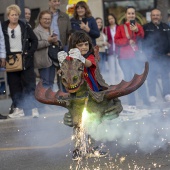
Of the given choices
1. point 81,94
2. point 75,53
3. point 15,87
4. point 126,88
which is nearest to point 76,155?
point 81,94

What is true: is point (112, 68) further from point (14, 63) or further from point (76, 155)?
point (76, 155)

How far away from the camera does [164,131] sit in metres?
8.99

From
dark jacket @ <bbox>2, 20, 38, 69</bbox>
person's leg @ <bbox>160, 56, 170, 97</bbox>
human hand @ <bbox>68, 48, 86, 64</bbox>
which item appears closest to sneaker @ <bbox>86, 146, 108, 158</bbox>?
human hand @ <bbox>68, 48, 86, 64</bbox>

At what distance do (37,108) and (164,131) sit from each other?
3104mm

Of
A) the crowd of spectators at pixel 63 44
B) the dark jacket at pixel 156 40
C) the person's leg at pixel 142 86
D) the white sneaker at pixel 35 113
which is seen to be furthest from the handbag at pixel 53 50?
the dark jacket at pixel 156 40

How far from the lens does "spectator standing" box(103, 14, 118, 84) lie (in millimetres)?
14499

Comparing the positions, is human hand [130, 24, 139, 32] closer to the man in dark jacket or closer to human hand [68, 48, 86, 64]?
the man in dark jacket

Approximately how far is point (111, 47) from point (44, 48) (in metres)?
2.79

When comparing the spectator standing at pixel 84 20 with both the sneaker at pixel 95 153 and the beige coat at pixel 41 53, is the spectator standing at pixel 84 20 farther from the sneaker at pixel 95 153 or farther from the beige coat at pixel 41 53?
the sneaker at pixel 95 153

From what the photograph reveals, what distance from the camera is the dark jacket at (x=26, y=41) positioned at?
1138cm

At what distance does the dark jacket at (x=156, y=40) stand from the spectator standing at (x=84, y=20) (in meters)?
1.04

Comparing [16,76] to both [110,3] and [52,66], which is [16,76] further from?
[110,3]

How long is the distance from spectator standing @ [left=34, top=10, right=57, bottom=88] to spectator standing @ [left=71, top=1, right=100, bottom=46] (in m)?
0.43

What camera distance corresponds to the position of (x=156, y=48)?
1260 centimetres
